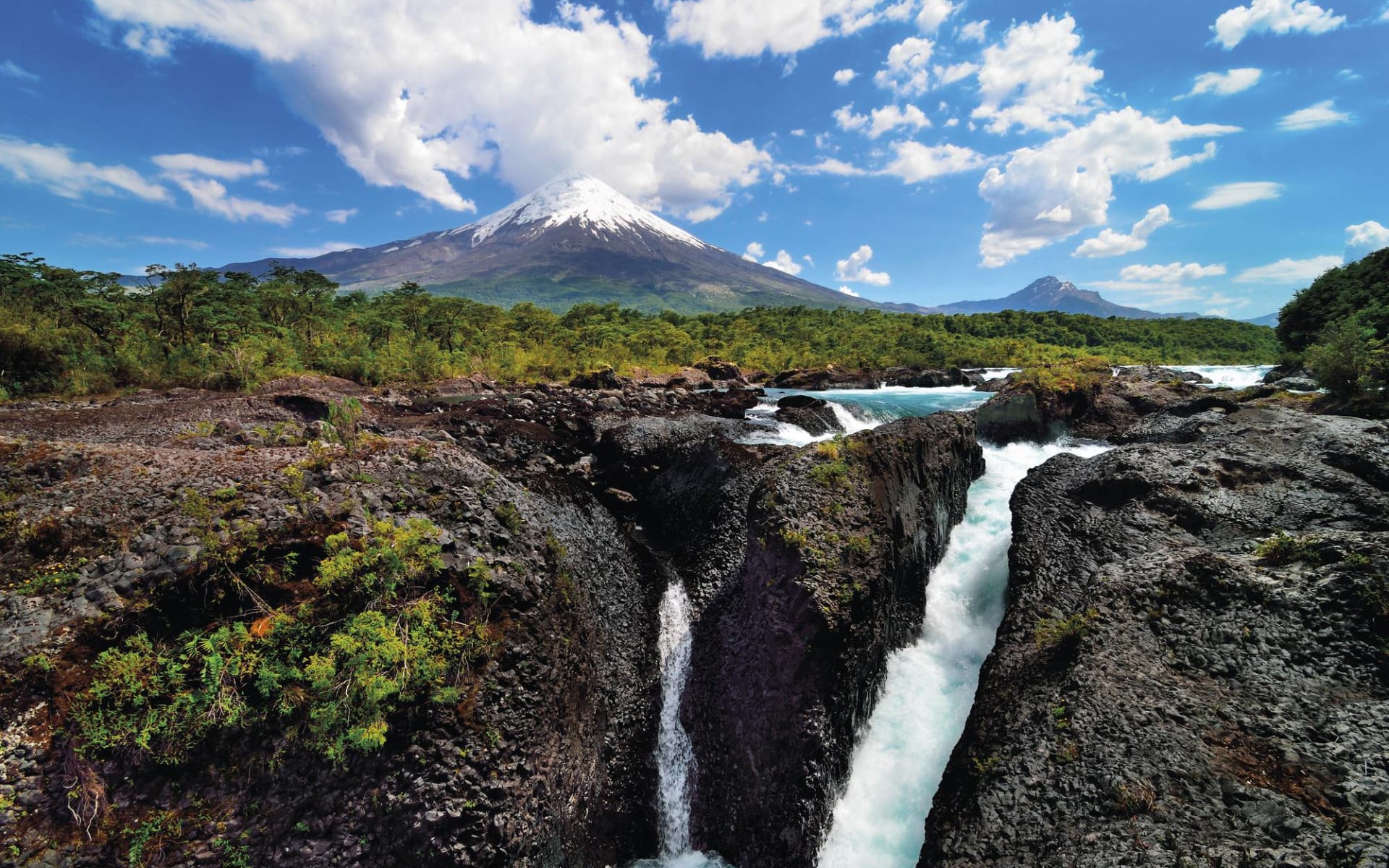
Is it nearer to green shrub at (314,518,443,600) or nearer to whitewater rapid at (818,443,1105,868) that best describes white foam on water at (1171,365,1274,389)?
whitewater rapid at (818,443,1105,868)

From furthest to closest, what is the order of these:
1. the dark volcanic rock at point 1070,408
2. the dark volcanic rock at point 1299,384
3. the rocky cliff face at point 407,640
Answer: the dark volcanic rock at point 1299,384, the dark volcanic rock at point 1070,408, the rocky cliff face at point 407,640

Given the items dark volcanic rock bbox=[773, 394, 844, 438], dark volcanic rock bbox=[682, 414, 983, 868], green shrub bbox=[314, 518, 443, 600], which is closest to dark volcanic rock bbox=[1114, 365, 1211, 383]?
dark volcanic rock bbox=[773, 394, 844, 438]

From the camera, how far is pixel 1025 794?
5965 millimetres

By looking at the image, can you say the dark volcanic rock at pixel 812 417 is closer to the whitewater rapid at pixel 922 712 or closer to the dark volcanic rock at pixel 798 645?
the whitewater rapid at pixel 922 712

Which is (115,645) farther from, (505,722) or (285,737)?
(505,722)

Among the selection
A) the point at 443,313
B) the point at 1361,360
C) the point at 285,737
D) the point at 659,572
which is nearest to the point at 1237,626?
the point at 659,572

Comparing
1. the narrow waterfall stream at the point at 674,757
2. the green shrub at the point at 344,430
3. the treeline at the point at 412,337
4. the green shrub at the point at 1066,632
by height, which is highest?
the treeline at the point at 412,337

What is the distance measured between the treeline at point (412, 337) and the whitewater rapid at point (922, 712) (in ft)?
125

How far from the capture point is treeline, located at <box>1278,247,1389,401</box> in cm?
1564

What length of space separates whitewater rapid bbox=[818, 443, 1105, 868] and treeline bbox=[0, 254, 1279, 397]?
38100 millimetres

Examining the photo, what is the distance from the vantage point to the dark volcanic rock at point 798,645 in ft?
25.5

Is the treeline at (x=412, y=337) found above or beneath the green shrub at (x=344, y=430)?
above

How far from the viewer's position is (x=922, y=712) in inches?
359

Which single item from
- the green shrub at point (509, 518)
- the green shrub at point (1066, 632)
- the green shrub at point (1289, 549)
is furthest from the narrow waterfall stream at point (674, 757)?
the green shrub at point (1289, 549)
